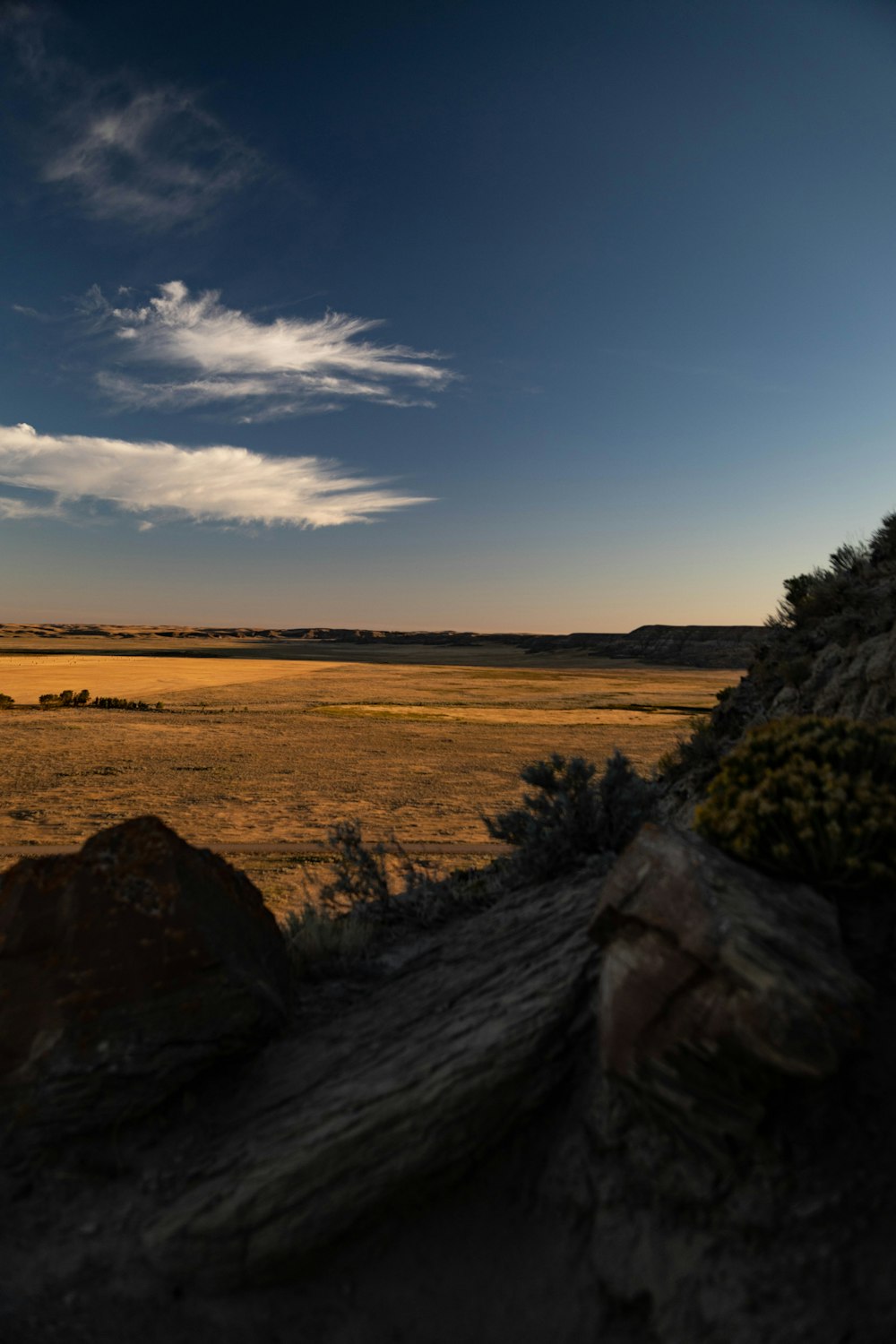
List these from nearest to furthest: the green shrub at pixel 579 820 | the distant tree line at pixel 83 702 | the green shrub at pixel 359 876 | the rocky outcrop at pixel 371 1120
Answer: the rocky outcrop at pixel 371 1120 → the green shrub at pixel 579 820 → the green shrub at pixel 359 876 → the distant tree line at pixel 83 702

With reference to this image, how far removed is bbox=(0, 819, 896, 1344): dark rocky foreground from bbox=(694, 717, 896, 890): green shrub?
0.73 feet

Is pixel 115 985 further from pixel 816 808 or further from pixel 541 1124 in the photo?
pixel 816 808

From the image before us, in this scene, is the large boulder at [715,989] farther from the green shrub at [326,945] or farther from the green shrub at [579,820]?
the green shrub at [326,945]

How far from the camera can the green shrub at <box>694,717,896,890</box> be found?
3.97 meters

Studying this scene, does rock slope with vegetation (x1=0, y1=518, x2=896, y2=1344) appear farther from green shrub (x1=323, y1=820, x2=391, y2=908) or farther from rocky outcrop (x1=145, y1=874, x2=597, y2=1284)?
green shrub (x1=323, y1=820, x2=391, y2=908)

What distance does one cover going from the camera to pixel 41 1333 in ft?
10.4

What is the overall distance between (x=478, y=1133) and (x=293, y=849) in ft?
35.8

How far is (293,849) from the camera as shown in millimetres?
13922

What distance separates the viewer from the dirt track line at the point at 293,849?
1330 centimetres

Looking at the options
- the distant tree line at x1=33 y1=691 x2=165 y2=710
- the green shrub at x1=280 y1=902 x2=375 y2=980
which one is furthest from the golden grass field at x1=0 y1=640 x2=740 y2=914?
the green shrub at x1=280 y1=902 x2=375 y2=980

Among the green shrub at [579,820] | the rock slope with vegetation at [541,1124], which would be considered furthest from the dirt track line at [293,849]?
the rock slope with vegetation at [541,1124]

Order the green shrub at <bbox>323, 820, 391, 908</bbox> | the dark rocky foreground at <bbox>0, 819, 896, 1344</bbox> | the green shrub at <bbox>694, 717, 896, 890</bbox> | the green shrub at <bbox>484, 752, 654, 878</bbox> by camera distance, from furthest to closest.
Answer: the green shrub at <bbox>323, 820, 391, 908</bbox>, the green shrub at <bbox>484, 752, 654, 878</bbox>, the green shrub at <bbox>694, 717, 896, 890</bbox>, the dark rocky foreground at <bbox>0, 819, 896, 1344</bbox>

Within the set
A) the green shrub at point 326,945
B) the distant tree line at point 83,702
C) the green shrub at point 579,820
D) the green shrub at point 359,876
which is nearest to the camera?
the green shrub at point 326,945

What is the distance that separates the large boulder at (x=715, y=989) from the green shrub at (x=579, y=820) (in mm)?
2318
